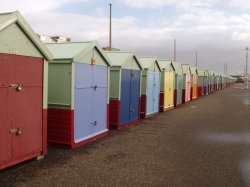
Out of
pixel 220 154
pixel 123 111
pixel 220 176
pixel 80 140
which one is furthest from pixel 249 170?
pixel 123 111

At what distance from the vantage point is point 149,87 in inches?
554

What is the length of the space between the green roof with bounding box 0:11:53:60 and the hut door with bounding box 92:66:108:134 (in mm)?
2470

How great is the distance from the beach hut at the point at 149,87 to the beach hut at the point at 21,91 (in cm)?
724

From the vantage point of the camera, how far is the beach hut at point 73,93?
777 centimetres

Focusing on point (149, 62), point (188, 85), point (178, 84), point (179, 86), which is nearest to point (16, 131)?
point (149, 62)

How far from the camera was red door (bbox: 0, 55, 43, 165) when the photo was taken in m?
5.88

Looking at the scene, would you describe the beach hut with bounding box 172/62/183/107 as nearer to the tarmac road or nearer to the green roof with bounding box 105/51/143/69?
the green roof with bounding box 105/51/143/69

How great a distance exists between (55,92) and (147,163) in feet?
9.77

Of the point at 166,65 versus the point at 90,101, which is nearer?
the point at 90,101

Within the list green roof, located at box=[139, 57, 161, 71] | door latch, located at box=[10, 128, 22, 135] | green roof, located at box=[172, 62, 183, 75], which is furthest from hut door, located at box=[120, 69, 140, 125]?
green roof, located at box=[172, 62, 183, 75]

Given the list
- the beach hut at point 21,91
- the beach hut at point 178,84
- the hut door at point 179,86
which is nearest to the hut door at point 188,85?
the beach hut at point 178,84

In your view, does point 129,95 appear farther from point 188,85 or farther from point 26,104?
point 188,85

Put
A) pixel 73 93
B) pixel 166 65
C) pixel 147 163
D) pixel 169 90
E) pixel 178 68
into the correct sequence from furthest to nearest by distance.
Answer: pixel 178 68 → pixel 169 90 → pixel 166 65 → pixel 73 93 → pixel 147 163

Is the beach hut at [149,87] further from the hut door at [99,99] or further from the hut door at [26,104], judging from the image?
the hut door at [26,104]
